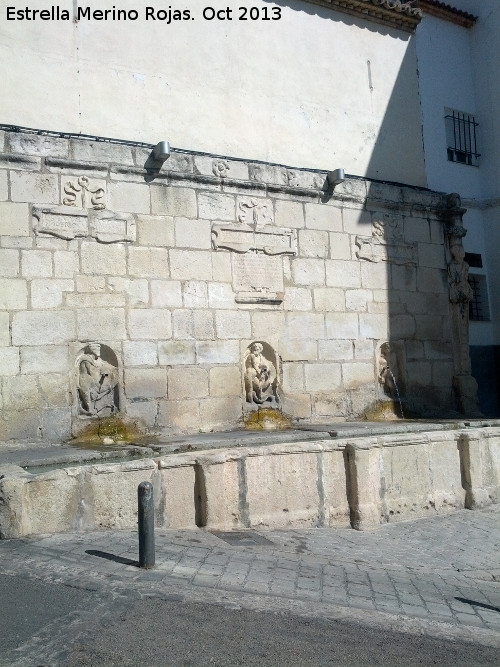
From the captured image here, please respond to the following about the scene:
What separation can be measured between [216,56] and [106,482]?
619 centimetres

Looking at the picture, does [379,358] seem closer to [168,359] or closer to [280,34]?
[168,359]

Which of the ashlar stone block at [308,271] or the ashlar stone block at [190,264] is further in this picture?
the ashlar stone block at [308,271]

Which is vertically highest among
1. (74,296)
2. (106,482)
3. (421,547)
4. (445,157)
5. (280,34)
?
(280,34)

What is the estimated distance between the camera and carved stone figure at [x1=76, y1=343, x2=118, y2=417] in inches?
310

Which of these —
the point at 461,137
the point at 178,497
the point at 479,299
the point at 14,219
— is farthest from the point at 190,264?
the point at 461,137

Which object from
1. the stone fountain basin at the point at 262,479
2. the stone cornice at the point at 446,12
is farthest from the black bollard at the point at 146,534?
the stone cornice at the point at 446,12

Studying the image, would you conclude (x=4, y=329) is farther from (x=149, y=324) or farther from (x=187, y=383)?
(x=187, y=383)

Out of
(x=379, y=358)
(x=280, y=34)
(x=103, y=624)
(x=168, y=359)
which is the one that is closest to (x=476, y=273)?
(x=379, y=358)

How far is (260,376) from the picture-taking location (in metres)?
9.02

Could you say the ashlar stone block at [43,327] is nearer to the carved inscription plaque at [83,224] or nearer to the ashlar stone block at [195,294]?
the carved inscription plaque at [83,224]

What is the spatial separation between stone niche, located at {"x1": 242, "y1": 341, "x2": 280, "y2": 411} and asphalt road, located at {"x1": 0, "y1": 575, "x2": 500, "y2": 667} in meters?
5.03

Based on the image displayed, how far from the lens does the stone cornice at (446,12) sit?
39.2ft

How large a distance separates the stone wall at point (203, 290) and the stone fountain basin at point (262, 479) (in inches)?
35.2

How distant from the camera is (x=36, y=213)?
7.75 metres
